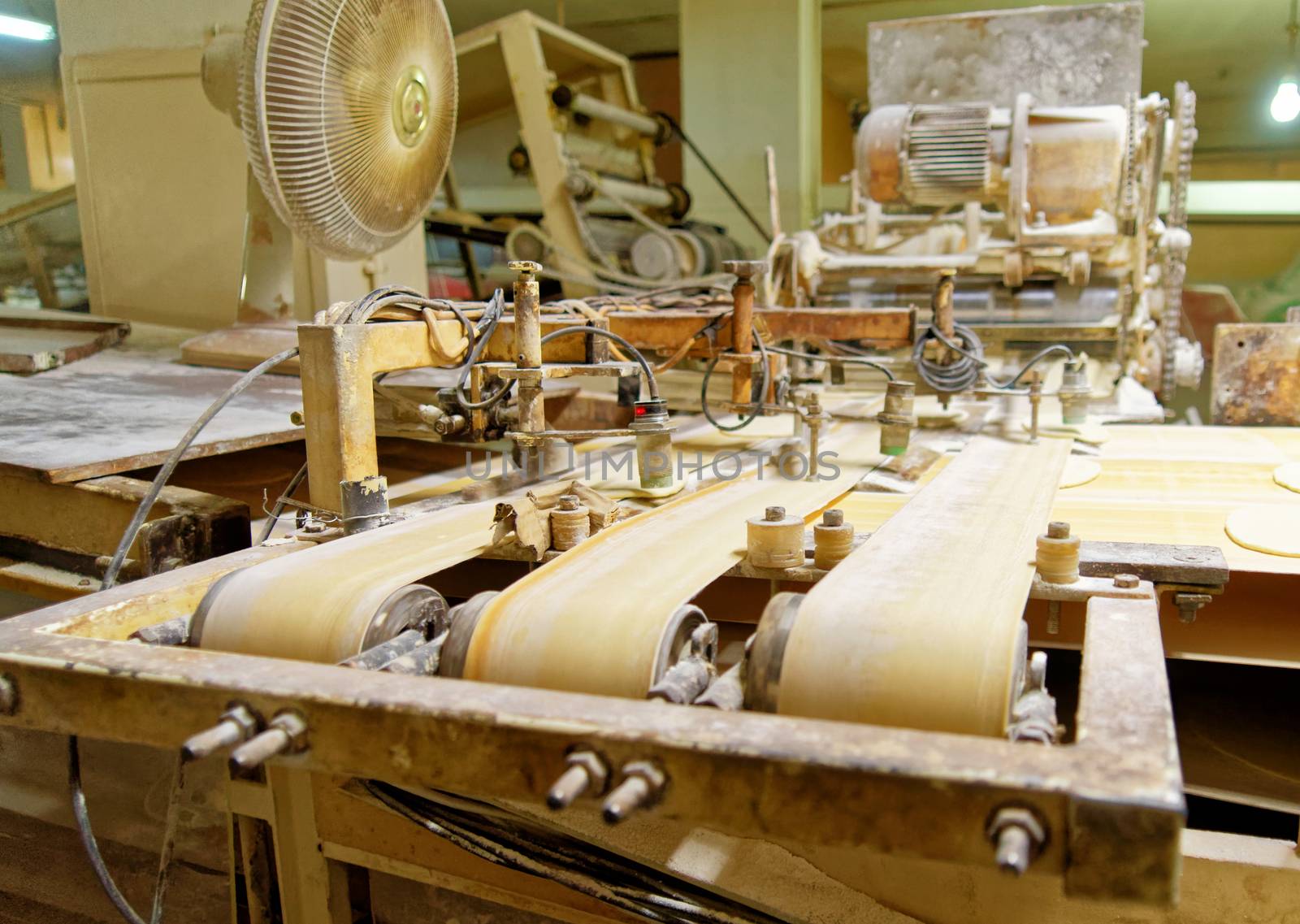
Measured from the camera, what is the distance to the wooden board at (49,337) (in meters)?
4.18

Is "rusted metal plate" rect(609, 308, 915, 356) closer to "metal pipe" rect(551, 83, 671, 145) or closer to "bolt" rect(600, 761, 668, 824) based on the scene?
"bolt" rect(600, 761, 668, 824)

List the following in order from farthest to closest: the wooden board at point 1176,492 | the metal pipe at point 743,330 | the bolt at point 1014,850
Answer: the metal pipe at point 743,330, the wooden board at point 1176,492, the bolt at point 1014,850

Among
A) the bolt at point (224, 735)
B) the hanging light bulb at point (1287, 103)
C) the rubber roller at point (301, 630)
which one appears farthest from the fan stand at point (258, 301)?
the hanging light bulb at point (1287, 103)

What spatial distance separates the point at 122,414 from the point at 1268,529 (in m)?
3.22

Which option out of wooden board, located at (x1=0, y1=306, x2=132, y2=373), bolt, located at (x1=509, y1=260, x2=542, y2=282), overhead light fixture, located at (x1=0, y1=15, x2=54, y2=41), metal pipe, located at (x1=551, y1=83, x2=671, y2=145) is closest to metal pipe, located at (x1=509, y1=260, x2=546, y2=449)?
bolt, located at (x1=509, y1=260, x2=542, y2=282)

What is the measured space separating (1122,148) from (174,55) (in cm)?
478

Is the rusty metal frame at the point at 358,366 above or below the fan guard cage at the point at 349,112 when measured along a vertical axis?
below

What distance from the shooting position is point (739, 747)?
1.09 m

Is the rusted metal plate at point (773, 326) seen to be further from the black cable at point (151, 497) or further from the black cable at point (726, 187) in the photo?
the black cable at point (726, 187)

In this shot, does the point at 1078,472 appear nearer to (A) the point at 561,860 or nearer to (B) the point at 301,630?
(A) the point at 561,860

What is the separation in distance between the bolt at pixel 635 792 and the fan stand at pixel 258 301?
3698 millimetres

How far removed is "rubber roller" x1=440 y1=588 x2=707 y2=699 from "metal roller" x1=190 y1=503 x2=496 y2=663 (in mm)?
140

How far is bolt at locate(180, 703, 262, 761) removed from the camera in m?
1.19

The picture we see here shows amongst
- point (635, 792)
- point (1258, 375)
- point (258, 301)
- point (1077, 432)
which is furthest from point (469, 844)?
point (258, 301)
